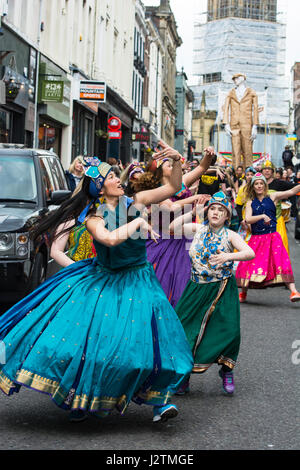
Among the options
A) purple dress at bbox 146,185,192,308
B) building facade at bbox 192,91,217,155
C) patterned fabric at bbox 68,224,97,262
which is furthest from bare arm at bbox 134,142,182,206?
building facade at bbox 192,91,217,155

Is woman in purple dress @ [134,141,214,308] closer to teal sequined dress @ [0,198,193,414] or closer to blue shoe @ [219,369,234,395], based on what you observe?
blue shoe @ [219,369,234,395]

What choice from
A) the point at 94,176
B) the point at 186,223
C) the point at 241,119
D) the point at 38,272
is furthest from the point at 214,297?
the point at 241,119

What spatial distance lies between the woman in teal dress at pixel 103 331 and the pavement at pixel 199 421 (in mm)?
167

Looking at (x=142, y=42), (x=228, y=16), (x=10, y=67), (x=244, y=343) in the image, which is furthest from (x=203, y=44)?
(x=244, y=343)

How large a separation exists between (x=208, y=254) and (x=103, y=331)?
178 cm

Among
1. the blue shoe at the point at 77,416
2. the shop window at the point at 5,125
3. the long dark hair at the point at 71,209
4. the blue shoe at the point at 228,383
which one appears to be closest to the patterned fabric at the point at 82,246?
the blue shoe at the point at 228,383

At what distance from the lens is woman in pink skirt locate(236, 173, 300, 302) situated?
36.0ft

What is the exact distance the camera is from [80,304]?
4711 mm

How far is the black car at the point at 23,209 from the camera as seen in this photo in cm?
857

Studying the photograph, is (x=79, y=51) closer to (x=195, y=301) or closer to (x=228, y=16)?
(x=195, y=301)

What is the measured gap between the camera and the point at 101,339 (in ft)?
15.0

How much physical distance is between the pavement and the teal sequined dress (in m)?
0.23

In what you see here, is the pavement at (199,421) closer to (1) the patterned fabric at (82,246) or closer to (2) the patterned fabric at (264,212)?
(1) the patterned fabric at (82,246)

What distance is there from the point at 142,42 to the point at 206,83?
52.5 m
